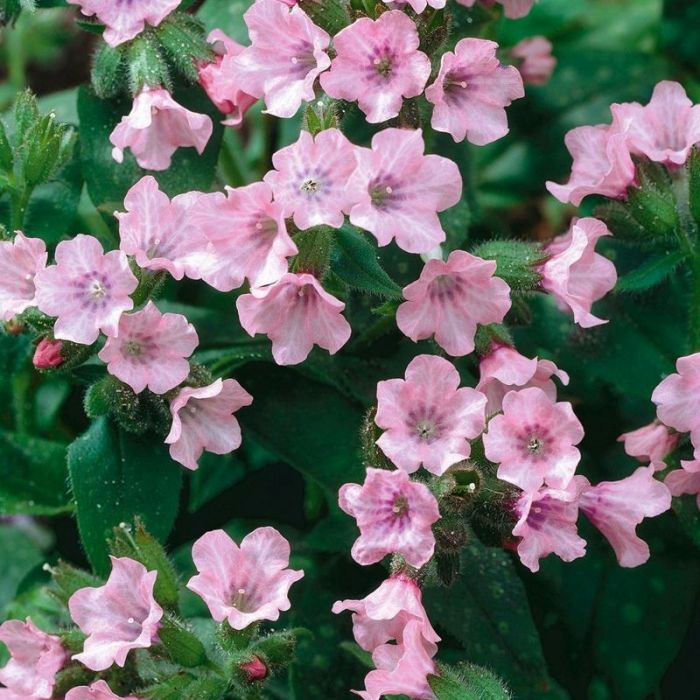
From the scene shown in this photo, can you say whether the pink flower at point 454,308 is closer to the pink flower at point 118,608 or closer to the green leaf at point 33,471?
the pink flower at point 118,608

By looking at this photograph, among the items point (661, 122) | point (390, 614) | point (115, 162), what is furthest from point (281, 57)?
point (390, 614)

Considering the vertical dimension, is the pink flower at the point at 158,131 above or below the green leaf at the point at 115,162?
above

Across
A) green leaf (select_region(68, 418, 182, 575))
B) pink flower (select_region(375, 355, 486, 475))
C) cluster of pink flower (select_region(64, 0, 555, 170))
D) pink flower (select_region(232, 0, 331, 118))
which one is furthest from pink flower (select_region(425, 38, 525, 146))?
green leaf (select_region(68, 418, 182, 575))

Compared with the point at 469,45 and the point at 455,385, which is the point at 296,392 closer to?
the point at 455,385

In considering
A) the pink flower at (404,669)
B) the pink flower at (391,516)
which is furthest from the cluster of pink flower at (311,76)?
the pink flower at (404,669)

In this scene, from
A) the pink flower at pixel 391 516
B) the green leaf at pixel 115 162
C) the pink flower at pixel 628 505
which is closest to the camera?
the pink flower at pixel 391 516

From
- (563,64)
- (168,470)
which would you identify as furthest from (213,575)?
(563,64)

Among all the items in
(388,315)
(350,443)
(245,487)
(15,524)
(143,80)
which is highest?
(143,80)

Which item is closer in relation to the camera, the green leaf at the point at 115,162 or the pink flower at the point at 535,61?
the green leaf at the point at 115,162
